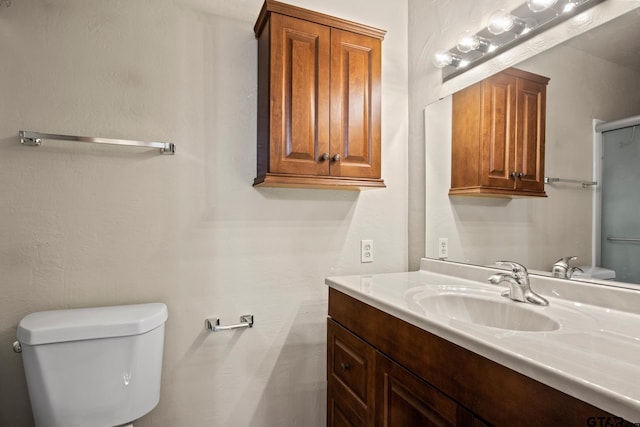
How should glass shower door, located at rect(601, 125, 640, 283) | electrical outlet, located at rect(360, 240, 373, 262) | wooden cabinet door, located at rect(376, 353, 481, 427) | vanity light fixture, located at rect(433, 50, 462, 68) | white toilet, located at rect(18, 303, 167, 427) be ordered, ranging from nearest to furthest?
wooden cabinet door, located at rect(376, 353, 481, 427), glass shower door, located at rect(601, 125, 640, 283), white toilet, located at rect(18, 303, 167, 427), vanity light fixture, located at rect(433, 50, 462, 68), electrical outlet, located at rect(360, 240, 373, 262)

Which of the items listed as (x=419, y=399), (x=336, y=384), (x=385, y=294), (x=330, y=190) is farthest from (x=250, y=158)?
(x=419, y=399)

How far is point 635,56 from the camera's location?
99 cm

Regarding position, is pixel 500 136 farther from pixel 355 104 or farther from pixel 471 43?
pixel 355 104

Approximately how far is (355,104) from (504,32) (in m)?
0.66

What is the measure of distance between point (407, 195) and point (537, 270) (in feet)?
2.64

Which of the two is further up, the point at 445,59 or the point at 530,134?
the point at 445,59

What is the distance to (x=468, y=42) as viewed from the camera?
1525 millimetres

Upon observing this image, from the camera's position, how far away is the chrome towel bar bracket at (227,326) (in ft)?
4.77

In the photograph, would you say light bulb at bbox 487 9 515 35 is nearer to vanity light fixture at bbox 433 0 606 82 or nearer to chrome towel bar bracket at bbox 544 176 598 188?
vanity light fixture at bbox 433 0 606 82

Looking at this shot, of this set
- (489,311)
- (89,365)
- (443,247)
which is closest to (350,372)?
(489,311)

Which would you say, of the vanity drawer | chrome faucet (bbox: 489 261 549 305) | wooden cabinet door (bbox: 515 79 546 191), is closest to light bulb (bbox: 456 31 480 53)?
wooden cabinet door (bbox: 515 79 546 191)

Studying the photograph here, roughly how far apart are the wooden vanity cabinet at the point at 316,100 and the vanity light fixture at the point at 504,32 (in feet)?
1.24

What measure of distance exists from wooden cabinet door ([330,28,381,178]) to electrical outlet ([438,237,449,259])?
0.47 m

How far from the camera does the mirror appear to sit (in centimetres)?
103
